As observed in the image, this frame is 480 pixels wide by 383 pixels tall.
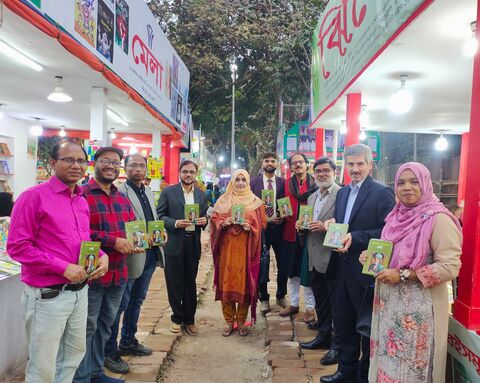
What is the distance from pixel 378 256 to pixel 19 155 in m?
9.82

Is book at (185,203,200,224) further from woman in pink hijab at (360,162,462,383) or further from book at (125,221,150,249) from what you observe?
woman in pink hijab at (360,162,462,383)

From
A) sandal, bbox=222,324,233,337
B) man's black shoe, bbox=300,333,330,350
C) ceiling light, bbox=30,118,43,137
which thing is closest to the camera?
man's black shoe, bbox=300,333,330,350

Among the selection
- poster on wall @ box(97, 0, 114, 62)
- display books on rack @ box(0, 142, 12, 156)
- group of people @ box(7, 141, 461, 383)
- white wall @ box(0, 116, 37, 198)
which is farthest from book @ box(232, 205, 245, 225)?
display books on rack @ box(0, 142, 12, 156)

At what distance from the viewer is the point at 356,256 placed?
9.63ft

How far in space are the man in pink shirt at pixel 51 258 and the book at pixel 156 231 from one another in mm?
927

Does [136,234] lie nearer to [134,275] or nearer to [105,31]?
[134,275]

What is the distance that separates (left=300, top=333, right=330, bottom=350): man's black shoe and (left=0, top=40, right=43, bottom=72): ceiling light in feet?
15.0

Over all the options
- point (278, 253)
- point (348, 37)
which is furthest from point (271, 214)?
point (348, 37)

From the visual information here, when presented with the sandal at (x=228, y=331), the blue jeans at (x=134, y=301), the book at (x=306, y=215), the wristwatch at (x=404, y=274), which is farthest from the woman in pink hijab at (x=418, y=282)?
the sandal at (x=228, y=331)

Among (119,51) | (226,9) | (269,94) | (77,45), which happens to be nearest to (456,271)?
(77,45)

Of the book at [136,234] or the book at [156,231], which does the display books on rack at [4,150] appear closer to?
the book at [156,231]

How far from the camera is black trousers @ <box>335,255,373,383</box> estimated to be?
295 cm

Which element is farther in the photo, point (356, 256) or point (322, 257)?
point (322, 257)

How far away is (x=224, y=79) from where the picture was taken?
1656 centimetres
